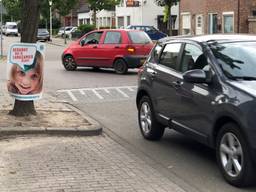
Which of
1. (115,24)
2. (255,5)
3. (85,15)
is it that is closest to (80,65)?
(255,5)

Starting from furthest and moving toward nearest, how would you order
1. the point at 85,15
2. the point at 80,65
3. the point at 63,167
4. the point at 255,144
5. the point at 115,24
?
the point at 85,15 → the point at 115,24 → the point at 80,65 → the point at 63,167 → the point at 255,144

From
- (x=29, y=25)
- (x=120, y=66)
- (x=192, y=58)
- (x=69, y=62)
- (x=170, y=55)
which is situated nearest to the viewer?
(x=192, y=58)

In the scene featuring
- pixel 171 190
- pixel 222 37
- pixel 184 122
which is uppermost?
pixel 222 37

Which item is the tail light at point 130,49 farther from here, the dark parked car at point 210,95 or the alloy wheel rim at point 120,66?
the dark parked car at point 210,95

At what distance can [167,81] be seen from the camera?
7688 millimetres

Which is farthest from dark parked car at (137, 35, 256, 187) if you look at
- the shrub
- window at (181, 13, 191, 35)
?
the shrub

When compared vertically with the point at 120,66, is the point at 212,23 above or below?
above

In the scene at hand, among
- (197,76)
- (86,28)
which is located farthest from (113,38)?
(86,28)

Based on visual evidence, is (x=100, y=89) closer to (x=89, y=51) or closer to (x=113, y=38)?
(x=113, y=38)

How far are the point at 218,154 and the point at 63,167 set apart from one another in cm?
181

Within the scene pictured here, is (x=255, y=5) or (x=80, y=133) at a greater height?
(x=255, y=5)

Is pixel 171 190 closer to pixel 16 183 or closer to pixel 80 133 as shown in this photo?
pixel 16 183

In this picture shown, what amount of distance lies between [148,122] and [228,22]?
Answer: 31.6m

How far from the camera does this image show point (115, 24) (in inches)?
2618
